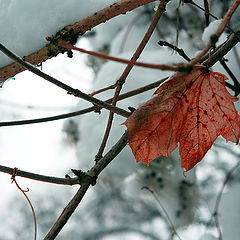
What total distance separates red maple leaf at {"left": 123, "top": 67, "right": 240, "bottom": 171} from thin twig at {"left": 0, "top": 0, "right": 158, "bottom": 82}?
20cm

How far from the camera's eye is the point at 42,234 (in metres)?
4.28

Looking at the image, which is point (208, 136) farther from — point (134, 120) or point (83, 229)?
point (83, 229)

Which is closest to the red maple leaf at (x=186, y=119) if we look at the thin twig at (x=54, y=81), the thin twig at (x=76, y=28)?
the thin twig at (x=54, y=81)

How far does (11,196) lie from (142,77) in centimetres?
453

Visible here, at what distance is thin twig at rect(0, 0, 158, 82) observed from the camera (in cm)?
63

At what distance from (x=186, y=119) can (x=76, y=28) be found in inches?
10.8

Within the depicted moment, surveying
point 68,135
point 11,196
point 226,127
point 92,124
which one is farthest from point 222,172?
point 11,196

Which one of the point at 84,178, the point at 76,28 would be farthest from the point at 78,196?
the point at 76,28

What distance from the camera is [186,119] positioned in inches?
22.2

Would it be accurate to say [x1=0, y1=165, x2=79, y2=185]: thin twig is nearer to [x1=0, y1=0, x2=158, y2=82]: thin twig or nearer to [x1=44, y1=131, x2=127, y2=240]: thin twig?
[x1=44, y1=131, x2=127, y2=240]: thin twig

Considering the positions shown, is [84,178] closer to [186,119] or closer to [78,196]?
[78,196]

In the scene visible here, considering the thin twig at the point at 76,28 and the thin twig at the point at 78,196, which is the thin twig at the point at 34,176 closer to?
the thin twig at the point at 78,196

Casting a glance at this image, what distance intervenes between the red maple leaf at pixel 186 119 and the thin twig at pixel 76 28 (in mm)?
198

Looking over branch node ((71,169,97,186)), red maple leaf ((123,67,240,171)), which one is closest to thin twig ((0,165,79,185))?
branch node ((71,169,97,186))
